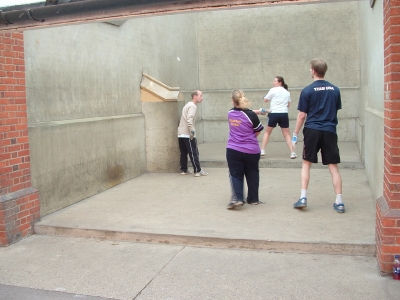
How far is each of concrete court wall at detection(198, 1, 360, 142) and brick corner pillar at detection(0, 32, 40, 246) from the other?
26.9ft

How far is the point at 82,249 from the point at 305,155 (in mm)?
3004

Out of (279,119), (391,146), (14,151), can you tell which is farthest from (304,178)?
(279,119)

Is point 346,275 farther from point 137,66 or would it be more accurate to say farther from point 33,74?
point 137,66

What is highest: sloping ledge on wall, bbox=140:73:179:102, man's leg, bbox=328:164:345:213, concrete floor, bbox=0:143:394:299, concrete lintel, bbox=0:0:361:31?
concrete lintel, bbox=0:0:361:31

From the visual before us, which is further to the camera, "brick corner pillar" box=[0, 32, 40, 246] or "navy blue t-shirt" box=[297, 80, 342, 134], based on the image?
"navy blue t-shirt" box=[297, 80, 342, 134]

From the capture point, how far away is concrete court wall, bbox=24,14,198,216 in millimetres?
6590

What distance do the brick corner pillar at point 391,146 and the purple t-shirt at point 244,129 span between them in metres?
2.24

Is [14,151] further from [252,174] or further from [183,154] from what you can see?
[183,154]

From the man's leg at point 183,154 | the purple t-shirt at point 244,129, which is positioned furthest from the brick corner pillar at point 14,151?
the man's leg at point 183,154

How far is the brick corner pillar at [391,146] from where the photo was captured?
4176mm

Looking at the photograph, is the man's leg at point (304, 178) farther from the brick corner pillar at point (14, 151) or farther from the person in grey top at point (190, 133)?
the brick corner pillar at point (14, 151)

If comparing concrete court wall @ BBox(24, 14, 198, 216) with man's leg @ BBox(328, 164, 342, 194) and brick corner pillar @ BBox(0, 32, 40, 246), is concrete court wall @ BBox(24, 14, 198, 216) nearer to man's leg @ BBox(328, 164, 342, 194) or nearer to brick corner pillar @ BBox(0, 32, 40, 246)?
brick corner pillar @ BBox(0, 32, 40, 246)

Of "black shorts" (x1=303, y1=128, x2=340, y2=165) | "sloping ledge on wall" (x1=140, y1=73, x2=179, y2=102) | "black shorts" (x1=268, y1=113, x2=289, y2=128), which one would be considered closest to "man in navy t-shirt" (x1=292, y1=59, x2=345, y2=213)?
"black shorts" (x1=303, y1=128, x2=340, y2=165)

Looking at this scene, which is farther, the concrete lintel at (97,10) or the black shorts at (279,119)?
the black shorts at (279,119)
